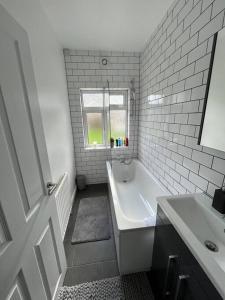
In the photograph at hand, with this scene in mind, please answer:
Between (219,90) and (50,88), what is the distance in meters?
1.62

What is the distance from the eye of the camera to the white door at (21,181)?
622 millimetres

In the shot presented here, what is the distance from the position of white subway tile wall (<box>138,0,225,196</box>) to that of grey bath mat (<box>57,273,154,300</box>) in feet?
3.10

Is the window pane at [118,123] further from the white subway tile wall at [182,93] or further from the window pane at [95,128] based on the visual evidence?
the white subway tile wall at [182,93]

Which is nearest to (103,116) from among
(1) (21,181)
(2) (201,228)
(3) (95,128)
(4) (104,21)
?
(3) (95,128)

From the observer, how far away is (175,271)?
83 centimetres

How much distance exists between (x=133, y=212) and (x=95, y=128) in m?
1.75

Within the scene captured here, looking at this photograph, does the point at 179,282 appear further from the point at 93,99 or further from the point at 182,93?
the point at 93,99

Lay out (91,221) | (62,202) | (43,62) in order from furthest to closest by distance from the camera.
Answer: (91,221), (62,202), (43,62)

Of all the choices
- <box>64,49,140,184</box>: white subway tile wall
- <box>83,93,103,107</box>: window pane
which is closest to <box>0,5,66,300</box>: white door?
<box>64,49,140,184</box>: white subway tile wall

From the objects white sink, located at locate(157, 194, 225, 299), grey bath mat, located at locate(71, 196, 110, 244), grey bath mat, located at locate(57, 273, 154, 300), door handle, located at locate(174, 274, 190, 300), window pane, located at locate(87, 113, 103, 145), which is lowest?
grey bath mat, located at locate(57, 273, 154, 300)

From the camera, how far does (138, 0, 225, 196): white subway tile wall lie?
3.39 feet

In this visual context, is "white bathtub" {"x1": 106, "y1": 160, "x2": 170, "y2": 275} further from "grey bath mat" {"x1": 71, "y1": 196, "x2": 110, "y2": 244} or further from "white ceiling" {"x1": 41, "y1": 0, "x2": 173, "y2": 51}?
"white ceiling" {"x1": 41, "y1": 0, "x2": 173, "y2": 51}

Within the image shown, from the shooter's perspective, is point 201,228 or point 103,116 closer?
point 201,228

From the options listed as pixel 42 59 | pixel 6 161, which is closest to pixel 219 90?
pixel 6 161
